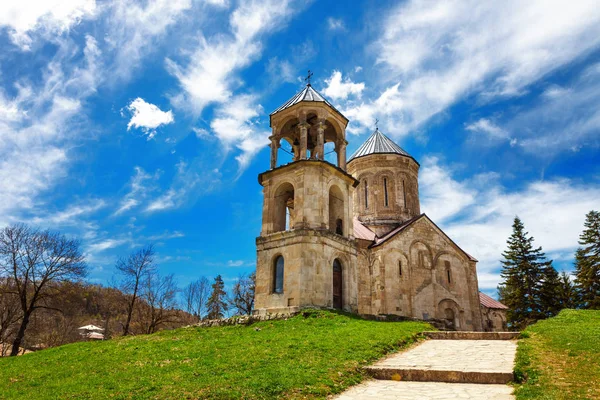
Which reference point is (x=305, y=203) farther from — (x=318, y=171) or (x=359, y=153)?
(x=359, y=153)

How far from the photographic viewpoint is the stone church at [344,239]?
1630 cm

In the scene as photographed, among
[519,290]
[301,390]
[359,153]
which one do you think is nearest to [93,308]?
[359,153]

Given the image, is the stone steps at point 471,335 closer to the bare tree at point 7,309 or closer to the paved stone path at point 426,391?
the paved stone path at point 426,391

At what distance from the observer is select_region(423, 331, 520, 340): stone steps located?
11.1m

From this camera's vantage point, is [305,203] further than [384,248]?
No

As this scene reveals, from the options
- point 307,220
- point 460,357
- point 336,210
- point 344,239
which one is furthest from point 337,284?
point 460,357

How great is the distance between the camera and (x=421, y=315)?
69.5 feet

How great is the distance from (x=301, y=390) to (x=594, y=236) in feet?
102

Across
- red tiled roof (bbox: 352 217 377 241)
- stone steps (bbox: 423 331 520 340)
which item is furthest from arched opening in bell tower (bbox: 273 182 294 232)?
stone steps (bbox: 423 331 520 340)

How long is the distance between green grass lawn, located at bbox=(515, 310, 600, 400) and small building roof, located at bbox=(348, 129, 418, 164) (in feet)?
60.5

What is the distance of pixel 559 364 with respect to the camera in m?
7.12

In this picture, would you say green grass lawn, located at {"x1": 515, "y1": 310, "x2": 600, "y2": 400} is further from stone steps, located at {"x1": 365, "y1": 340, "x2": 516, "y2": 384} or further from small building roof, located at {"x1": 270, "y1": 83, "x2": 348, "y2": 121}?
small building roof, located at {"x1": 270, "y1": 83, "x2": 348, "y2": 121}

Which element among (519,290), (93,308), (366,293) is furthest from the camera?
(93,308)

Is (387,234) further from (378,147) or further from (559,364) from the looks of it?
(559,364)
